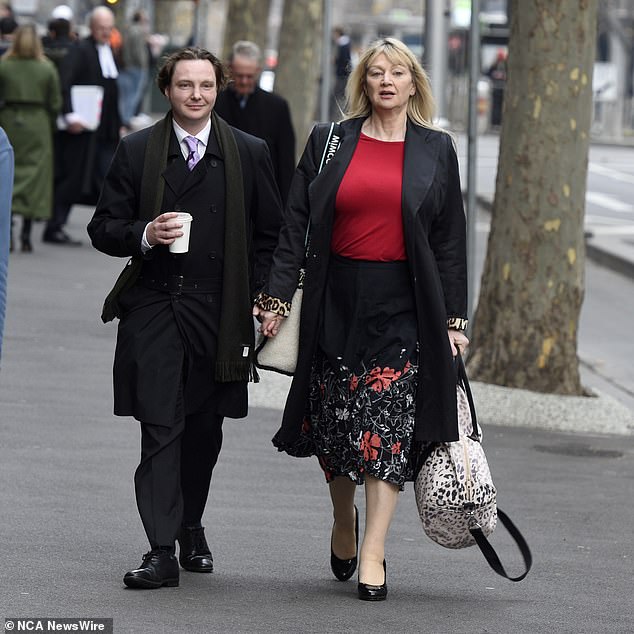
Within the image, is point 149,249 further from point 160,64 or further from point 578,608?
point 578,608

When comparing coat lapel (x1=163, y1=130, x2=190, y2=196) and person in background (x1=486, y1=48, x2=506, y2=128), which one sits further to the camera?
person in background (x1=486, y1=48, x2=506, y2=128)

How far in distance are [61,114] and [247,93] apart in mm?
4858

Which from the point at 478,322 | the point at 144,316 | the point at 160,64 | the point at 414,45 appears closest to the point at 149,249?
the point at 144,316

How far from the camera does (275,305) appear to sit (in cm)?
614

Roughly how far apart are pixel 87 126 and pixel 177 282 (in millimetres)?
10259

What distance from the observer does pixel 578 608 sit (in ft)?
20.2

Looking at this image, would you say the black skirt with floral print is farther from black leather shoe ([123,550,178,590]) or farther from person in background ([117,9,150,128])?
person in background ([117,9,150,128])

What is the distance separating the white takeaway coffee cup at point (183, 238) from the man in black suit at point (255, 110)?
5.71 meters

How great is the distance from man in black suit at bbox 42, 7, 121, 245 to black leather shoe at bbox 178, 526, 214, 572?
10.2 metres

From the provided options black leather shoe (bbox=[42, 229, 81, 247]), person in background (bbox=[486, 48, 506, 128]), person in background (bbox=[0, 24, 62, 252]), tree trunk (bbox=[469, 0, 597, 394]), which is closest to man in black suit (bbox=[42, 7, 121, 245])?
person in background (bbox=[0, 24, 62, 252])

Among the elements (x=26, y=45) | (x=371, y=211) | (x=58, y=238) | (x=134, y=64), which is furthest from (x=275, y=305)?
(x=134, y=64)

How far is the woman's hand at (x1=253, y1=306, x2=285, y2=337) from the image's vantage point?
6137mm

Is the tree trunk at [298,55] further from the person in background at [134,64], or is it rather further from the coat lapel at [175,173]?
the coat lapel at [175,173]

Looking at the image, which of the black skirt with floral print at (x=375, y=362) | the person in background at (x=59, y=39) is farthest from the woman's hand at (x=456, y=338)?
the person in background at (x=59, y=39)
